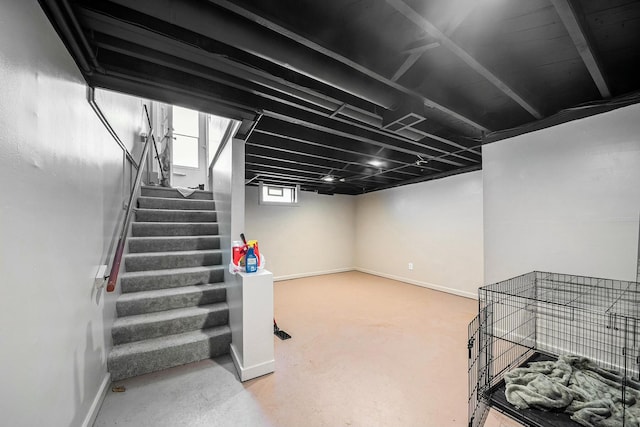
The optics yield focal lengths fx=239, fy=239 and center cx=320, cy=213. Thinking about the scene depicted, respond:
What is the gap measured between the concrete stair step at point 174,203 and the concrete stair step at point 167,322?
1.74m

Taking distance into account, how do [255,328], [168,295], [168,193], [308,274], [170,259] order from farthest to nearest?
[308,274], [168,193], [170,259], [168,295], [255,328]

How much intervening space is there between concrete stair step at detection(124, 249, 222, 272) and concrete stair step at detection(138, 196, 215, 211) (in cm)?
99

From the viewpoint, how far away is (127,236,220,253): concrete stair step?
2.88 metres

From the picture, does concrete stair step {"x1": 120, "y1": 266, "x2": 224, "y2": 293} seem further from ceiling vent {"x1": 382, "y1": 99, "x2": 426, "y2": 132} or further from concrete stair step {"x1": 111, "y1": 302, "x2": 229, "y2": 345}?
ceiling vent {"x1": 382, "y1": 99, "x2": 426, "y2": 132}

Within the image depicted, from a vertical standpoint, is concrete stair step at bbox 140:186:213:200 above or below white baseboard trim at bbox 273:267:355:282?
above

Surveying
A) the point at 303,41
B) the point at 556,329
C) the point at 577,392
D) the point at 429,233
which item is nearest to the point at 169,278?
the point at 303,41

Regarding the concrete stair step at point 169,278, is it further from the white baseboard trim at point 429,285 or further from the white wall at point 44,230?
the white baseboard trim at point 429,285

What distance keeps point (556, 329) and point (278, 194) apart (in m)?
5.08

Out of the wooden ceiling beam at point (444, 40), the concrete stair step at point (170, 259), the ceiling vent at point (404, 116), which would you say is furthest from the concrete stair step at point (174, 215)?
the wooden ceiling beam at point (444, 40)

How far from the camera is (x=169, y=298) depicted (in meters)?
2.47

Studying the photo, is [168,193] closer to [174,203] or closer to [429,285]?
[174,203]

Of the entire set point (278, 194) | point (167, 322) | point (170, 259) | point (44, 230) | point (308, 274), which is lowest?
point (308, 274)

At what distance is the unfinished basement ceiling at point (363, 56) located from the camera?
4.06ft

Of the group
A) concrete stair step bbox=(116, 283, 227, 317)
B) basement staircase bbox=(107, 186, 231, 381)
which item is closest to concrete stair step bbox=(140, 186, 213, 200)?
basement staircase bbox=(107, 186, 231, 381)
